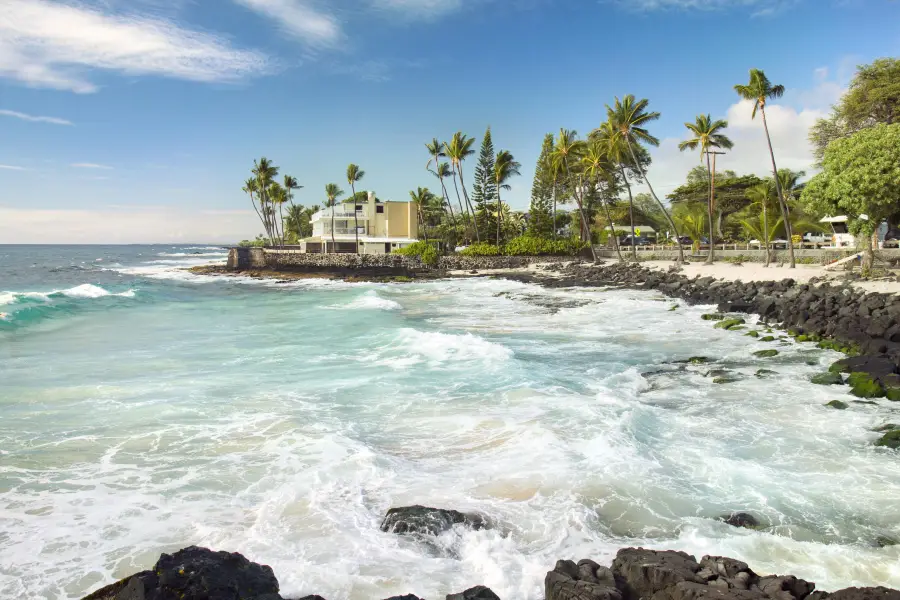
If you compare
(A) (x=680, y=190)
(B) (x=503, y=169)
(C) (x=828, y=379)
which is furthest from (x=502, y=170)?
(C) (x=828, y=379)

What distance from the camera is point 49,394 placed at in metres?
11.2

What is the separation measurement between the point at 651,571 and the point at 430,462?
3.74 meters

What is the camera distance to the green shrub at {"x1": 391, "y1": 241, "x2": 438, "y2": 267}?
168 feet

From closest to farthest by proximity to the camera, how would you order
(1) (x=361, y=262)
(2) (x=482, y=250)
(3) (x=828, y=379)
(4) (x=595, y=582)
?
(4) (x=595, y=582) < (3) (x=828, y=379) < (2) (x=482, y=250) < (1) (x=361, y=262)

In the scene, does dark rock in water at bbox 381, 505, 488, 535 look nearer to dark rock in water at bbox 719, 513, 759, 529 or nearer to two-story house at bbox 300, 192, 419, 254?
dark rock in water at bbox 719, 513, 759, 529

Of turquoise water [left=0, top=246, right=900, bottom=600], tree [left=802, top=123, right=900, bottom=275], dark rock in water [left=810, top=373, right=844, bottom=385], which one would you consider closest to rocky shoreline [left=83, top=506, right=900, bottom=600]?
turquoise water [left=0, top=246, right=900, bottom=600]

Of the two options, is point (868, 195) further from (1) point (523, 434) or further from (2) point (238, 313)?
(2) point (238, 313)

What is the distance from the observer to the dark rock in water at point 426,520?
18.3ft

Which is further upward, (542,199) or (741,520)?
(542,199)

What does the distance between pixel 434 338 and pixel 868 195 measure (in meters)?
16.5

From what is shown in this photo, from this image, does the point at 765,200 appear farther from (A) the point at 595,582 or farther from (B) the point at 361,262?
(A) the point at 595,582

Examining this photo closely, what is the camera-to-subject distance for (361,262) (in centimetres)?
5403

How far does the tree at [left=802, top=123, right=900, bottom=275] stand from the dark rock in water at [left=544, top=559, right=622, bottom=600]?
2142 centimetres

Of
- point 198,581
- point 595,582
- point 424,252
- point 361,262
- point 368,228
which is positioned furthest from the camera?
point 368,228
